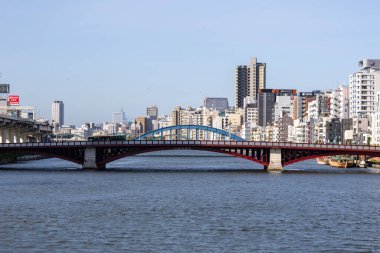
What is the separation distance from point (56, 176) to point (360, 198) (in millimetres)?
57550

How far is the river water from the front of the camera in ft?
199

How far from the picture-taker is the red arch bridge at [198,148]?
148250mm

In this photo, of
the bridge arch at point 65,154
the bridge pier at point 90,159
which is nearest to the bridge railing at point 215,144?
the bridge arch at point 65,154

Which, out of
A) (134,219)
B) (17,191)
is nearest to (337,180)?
(17,191)

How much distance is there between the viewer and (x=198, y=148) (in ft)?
495

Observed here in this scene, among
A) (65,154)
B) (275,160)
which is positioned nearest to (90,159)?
(65,154)

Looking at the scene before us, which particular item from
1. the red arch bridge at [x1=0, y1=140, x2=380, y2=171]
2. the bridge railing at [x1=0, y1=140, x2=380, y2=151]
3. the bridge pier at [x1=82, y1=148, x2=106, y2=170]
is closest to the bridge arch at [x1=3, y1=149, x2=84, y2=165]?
the red arch bridge at [x1=0, y1=140, x2=380, y2=171]

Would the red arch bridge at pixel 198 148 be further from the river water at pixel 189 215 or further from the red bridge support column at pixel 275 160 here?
the river water at pixel 189 215

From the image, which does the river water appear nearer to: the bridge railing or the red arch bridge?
the red arch bridge

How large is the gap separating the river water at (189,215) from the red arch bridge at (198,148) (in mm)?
21706

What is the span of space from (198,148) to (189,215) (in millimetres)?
73710

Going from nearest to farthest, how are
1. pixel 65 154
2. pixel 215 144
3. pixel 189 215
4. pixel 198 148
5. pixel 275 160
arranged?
pixel 189 215 → pixel 275 160 → pixel 198 148 → pixel 215 144 → pixel 65 154

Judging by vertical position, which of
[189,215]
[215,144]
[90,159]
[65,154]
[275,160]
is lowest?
[189,215]

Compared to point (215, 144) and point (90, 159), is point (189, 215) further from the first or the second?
point (90, 159)
